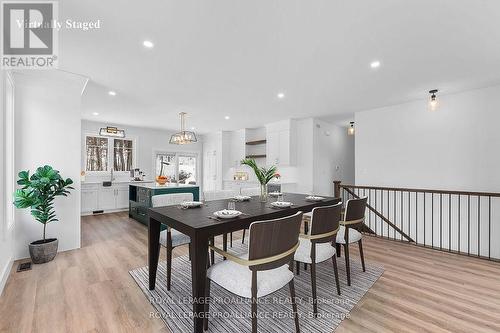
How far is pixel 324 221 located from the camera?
204 centimetres

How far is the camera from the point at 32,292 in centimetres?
228

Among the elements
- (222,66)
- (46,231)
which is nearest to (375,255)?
(222,66)

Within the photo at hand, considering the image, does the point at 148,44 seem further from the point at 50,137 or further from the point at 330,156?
the point at 330,156

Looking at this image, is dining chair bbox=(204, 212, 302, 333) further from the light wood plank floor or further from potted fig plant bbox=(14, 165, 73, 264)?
potted fig plant bbox=(14, 165, 73, 264)

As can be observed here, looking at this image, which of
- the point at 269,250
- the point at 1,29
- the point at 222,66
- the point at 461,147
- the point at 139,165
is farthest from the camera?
the point at 139,165

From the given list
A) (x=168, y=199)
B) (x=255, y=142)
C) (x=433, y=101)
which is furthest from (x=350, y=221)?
(x=255, y=142)

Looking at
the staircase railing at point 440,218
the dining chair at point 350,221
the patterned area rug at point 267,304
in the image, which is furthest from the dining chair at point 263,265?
the staircase railing at point 440,218

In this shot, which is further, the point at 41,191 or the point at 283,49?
the point at 41,191

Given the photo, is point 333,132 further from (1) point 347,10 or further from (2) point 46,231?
Result: (2) point 46,231

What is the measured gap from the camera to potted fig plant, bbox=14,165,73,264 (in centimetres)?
281

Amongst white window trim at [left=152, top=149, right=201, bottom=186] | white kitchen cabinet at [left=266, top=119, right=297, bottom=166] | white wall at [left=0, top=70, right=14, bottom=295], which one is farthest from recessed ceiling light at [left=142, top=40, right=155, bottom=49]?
white window trim at [left=152, top=149, right=201, bottom=186]

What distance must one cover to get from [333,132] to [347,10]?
16.9 ft

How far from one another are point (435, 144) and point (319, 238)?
3746 mm

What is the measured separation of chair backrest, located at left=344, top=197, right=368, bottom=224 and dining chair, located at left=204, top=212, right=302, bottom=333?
107cm
